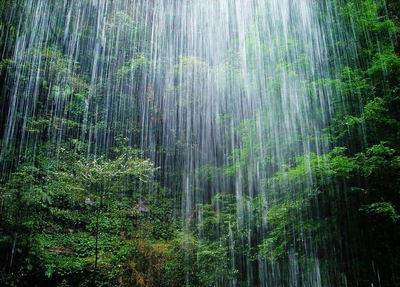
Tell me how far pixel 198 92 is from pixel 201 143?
2.36 metres

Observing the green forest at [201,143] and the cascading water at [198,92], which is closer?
the green forest at [201,143]

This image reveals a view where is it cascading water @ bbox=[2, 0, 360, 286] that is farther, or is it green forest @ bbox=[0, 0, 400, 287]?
cascading water @ bbox=[2, 0, 360, 286]

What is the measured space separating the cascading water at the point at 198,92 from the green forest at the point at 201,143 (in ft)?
0.21

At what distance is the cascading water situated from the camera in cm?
827

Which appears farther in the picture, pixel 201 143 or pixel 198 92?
pixel 201 143

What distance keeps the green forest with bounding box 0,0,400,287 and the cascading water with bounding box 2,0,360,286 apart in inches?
2.5

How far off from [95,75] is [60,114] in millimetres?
3052

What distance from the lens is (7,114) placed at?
13219mm

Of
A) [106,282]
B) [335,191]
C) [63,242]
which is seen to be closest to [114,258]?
[106,282]

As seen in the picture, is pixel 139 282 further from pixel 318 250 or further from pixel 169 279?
pixel 318 250

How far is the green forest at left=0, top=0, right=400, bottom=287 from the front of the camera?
279 inches

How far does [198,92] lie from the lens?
15.0 m

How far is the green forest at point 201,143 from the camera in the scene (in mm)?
7082

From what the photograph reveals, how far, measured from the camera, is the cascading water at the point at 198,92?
827 cm
